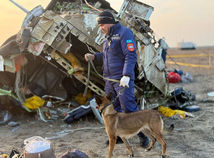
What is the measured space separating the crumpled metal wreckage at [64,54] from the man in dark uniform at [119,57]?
1.09 m

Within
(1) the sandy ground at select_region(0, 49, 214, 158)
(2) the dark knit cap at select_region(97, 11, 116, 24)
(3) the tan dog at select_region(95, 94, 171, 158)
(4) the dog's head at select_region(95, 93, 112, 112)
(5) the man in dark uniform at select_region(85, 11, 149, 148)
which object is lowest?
(1) the sandy ground at select_region(0, 49, 214, 158)

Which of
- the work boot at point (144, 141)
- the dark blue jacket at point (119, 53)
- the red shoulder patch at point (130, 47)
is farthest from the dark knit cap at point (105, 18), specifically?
the work boot at point (144, 141)

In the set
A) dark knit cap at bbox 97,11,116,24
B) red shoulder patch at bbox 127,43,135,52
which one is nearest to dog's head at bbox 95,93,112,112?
red shoulder patch at bbox 127,43,135,52

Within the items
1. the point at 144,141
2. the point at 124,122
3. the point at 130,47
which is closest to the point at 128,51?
the point at 130,47

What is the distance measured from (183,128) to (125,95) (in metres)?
2.43

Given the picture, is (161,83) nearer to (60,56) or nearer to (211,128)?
(211,128)

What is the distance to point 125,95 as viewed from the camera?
4234 millimetres

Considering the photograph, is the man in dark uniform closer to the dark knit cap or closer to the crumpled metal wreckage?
the dark knit cap

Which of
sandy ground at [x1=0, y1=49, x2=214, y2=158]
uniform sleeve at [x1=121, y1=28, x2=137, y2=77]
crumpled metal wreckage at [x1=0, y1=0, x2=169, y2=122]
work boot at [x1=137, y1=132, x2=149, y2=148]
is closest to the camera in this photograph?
uniform sleeve at [x1=121, y1=28, x2=137, y2=77]

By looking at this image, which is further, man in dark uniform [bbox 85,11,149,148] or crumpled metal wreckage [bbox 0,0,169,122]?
crumpled metal wreckage [bbox 0,0,169,122]

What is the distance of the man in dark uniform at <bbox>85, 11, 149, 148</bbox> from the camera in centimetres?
399

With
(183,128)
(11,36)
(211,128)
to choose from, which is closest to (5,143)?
(11,36)

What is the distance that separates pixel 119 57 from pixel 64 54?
2300 mm

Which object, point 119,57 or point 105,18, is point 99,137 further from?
point 105,18
